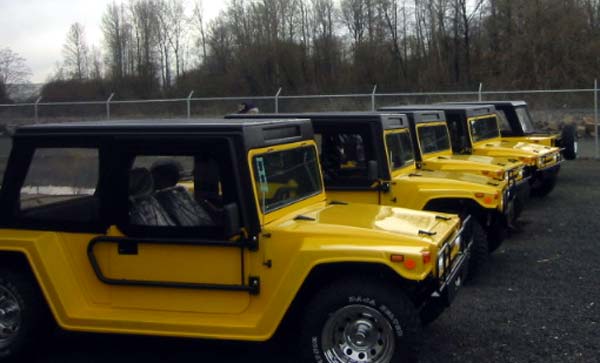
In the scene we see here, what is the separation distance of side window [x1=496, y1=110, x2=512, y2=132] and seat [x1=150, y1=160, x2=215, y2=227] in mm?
10032

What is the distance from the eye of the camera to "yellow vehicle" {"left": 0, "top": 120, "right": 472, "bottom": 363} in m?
5.01

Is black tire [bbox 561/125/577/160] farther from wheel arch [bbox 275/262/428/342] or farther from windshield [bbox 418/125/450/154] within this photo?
wheel arch [bbox 275/262/428/342]

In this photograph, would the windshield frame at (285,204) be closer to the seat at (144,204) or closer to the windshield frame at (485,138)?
the seat at (144,204)

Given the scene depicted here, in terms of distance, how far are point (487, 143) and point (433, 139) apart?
258cm

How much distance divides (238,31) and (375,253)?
44977mm

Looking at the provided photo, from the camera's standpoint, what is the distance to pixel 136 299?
5410 mm

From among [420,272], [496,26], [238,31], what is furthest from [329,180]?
[238,31]

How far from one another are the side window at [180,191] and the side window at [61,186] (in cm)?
30

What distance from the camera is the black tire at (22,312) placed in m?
5.50

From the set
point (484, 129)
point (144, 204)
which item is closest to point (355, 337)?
point (144, 204)

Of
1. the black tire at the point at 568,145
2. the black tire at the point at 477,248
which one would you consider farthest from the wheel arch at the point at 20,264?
the black tire at the point at 568,145

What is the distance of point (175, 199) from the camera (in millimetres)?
5555

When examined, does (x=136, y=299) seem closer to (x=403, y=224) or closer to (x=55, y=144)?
(x=55, y=144)

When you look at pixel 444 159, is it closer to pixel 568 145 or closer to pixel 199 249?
pixel 568 145
